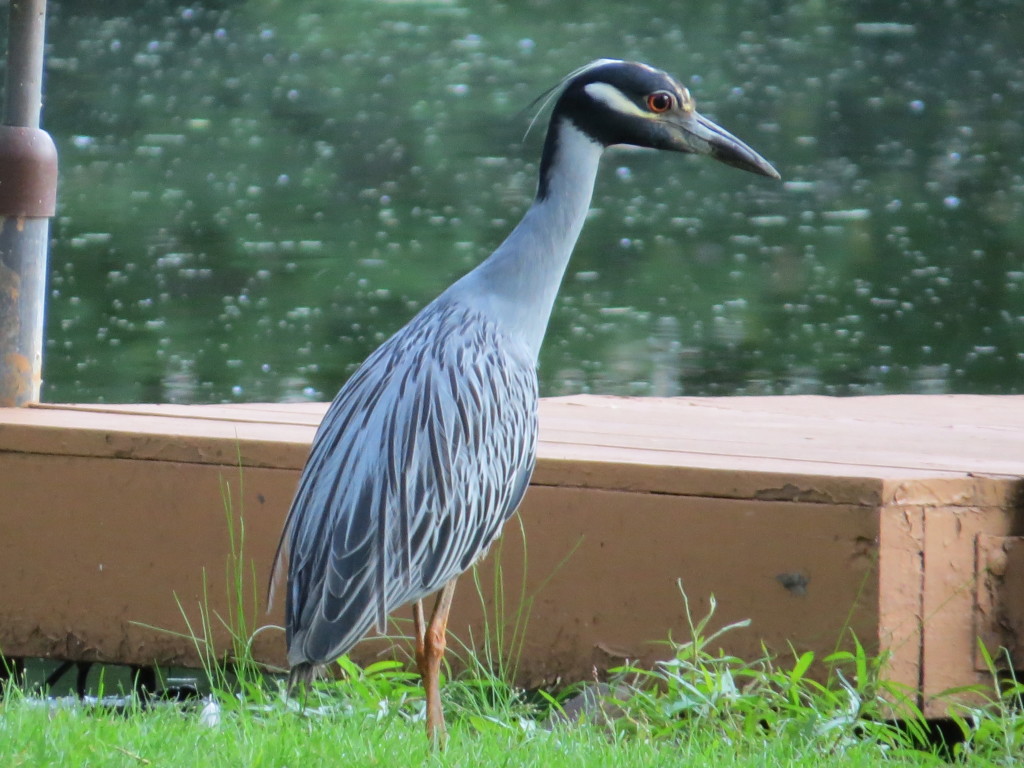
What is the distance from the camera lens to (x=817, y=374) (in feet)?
38.5

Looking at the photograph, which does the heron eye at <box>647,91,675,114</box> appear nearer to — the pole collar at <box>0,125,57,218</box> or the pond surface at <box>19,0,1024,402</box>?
the pole collar at <box>0,125,57,218</box>

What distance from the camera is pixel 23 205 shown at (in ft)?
13.5

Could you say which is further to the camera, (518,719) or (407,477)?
(518,719)

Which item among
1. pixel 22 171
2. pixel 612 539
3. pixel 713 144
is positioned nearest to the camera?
pixel 612 539

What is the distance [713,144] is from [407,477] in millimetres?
1096

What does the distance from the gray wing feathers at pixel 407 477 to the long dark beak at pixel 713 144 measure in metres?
0.64

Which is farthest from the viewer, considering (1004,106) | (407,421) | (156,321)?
(1004,106)

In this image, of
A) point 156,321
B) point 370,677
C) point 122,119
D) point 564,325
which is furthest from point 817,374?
point 370,677

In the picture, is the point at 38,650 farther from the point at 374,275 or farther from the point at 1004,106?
the point at 1004,106

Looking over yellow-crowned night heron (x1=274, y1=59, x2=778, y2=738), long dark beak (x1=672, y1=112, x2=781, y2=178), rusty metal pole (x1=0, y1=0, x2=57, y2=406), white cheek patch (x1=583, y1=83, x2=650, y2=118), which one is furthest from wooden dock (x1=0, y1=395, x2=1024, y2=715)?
white cheek patch (x1=583, y1=83, x2=650, y2=118)

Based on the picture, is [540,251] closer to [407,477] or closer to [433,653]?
[407,477]

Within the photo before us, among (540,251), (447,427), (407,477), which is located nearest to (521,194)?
(540,251)

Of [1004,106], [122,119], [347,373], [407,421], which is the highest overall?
[1004,106]

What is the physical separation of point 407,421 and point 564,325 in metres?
9.26
